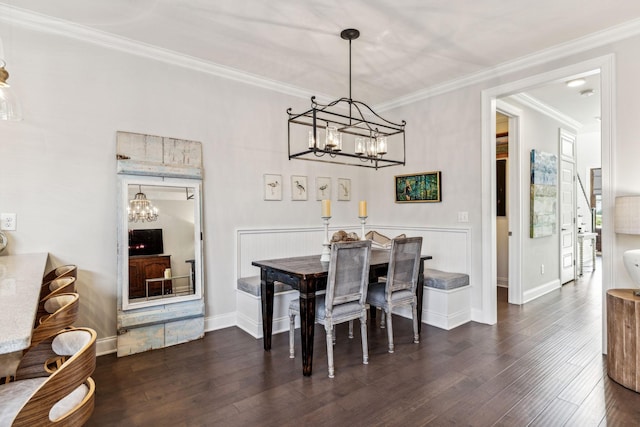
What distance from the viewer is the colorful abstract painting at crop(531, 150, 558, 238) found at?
15.3 ft

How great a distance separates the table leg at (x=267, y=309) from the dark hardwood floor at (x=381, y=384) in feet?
0.42

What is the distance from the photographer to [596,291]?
5.00m

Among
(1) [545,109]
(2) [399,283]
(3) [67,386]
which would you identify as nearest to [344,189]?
(2) [399,283]

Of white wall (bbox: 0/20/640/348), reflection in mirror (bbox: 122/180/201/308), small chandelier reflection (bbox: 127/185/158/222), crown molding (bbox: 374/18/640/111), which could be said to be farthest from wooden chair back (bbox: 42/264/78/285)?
crown molding (bbox: 374/18/640/111)

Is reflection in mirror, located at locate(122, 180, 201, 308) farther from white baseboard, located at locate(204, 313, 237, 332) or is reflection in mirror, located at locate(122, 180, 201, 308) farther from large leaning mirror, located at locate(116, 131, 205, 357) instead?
white baseboard, located at locate(204, 313, 237, 332)

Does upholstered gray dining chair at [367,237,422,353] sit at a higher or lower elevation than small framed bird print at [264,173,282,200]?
lower

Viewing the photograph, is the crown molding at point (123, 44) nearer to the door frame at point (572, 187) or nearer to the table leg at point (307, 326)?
the table leg at point (307, 326)

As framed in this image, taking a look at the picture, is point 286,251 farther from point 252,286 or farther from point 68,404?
point 68,404

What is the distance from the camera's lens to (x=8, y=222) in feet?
8.44

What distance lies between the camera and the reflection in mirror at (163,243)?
9.95 feet

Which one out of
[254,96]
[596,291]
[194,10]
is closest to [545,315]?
[596,291]

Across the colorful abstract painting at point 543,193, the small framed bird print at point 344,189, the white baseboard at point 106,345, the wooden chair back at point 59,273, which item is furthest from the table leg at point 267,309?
the colorful abstract painting at point 543,193

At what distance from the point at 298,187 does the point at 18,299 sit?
3159mm

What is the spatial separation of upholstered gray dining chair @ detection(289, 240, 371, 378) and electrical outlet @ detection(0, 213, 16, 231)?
2185 millimetres
